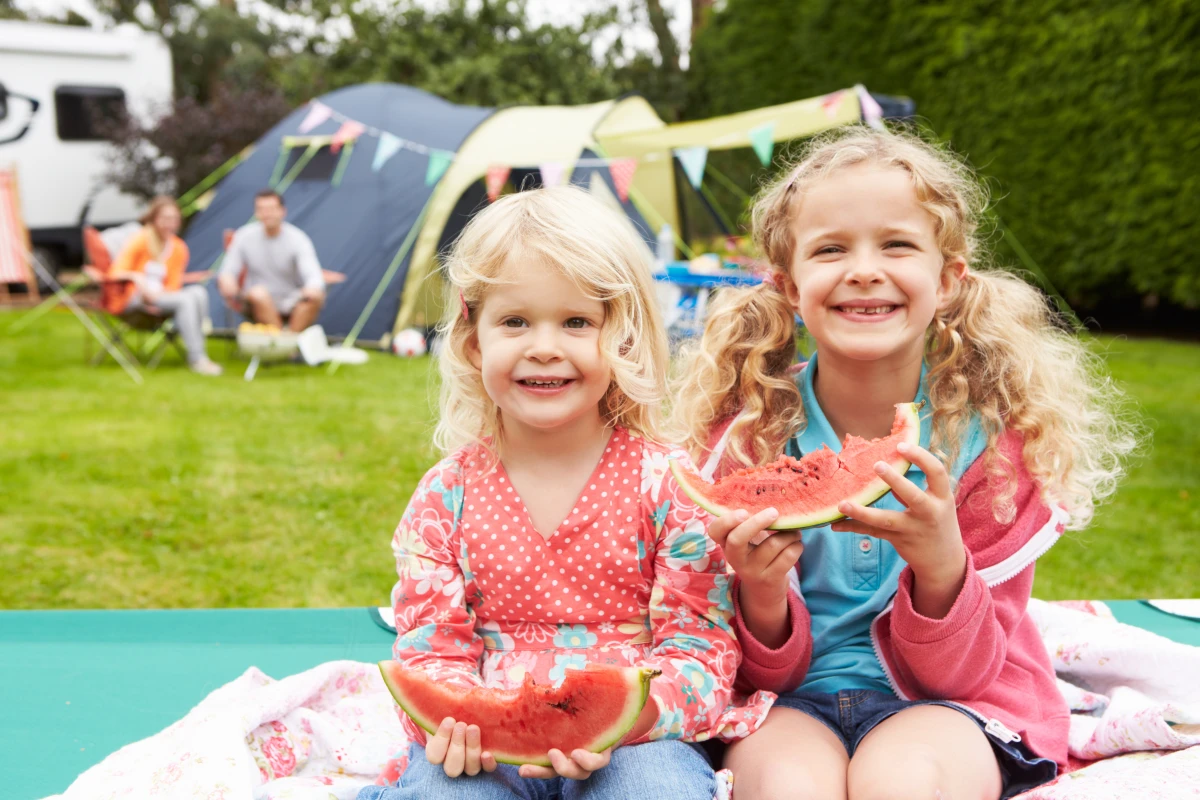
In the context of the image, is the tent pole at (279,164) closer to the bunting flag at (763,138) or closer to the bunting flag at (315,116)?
the bunting flag at (315,116)

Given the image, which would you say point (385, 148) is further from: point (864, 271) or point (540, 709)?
point (540, 709)

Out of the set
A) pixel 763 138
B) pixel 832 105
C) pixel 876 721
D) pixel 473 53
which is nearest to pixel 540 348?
pixel 876 721

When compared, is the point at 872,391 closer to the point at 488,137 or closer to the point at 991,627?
the point at 991,627

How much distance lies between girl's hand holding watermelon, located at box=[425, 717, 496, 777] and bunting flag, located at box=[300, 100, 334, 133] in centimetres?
986

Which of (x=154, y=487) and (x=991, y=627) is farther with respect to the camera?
(x=154, y=487)

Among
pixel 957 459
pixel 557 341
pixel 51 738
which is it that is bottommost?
pixel 51 738

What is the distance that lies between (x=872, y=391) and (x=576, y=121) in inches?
350

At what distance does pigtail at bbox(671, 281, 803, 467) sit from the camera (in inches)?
88.9

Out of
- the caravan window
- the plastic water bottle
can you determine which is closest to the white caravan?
the caravan window

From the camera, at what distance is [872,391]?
2182mm

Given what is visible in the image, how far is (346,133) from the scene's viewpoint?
1045 cm

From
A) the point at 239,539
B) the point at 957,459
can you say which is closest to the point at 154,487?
the point at 239,539

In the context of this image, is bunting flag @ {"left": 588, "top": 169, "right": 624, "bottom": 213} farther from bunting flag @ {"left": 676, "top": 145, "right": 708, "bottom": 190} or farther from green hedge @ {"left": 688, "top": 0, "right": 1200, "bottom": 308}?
green hedge @ {"left": 688, "top": 0, "right": 1200, "bottom": 308}

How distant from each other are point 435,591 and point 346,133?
926 cm
